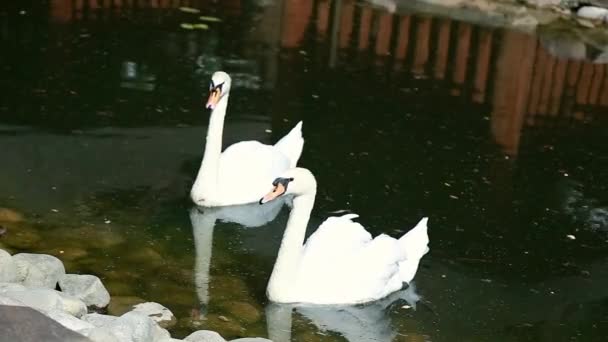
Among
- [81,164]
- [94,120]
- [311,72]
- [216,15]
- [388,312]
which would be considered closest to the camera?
[388,312]

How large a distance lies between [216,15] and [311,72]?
1977 millimetres

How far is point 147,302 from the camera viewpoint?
18.4ft

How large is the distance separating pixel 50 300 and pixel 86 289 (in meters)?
0.56

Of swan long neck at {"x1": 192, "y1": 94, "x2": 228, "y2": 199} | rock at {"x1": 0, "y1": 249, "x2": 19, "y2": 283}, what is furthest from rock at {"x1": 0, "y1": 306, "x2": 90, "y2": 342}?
swan long neck at {"x1": 192, "y1": 94, "x2": 228, "y2": 199}

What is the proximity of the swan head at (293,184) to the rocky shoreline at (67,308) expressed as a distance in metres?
0.83

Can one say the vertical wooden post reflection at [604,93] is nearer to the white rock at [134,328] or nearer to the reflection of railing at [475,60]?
the reflection of railing at [475,60]

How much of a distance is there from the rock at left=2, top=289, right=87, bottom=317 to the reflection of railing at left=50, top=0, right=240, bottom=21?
20.6 ft

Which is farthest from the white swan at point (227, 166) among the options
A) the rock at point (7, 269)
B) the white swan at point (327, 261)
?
the rock at point (7, 269)

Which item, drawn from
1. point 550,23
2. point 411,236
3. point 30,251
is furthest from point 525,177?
point 550,23

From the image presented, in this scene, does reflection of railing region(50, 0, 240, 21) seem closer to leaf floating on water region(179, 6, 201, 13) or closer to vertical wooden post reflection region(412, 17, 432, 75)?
leaf floating on water region(179, 6, 201, 13)

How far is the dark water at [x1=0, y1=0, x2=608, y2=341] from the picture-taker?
604 cm

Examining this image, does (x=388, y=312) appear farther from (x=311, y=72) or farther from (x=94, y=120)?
(x=311, y=72)

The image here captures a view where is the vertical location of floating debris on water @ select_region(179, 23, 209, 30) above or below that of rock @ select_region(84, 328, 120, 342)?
above

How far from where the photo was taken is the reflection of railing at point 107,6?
36.3 ft
